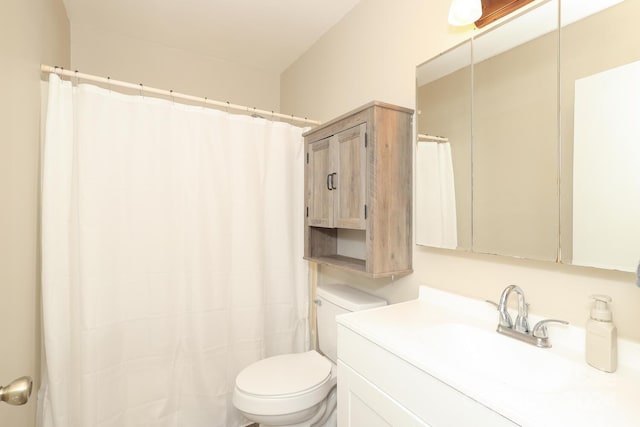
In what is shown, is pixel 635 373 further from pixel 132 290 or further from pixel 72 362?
pixel 72 362

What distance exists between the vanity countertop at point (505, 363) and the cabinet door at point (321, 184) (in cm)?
64

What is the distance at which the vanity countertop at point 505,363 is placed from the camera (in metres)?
0.64

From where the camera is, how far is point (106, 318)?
148cm

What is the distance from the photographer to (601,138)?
874 mm

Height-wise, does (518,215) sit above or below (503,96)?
below

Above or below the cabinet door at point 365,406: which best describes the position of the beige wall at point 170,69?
above

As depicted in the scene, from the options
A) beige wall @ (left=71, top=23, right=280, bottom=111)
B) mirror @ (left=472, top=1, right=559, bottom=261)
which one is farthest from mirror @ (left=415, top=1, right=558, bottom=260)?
beige wall @ (left=71, top=23, right=280, bottom=111)

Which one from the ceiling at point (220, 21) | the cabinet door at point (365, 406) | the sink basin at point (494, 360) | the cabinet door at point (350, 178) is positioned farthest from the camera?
the ceiling at point (220, 21)

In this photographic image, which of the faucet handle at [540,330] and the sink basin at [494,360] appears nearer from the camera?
the sink basin at [494,360]

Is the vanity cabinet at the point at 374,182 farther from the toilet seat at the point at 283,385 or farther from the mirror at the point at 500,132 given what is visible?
the toilet seat at the point at 283,385

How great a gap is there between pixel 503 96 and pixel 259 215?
52.3 inches

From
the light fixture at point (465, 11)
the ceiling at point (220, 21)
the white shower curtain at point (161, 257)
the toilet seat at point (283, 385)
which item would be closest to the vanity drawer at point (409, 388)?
the toilet seat at point (283, 385)

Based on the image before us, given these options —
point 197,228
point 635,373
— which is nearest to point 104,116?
point 197,228

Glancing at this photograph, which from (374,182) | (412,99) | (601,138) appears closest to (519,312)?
(601,138)
